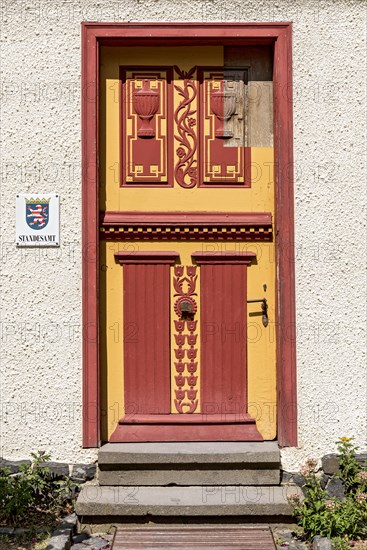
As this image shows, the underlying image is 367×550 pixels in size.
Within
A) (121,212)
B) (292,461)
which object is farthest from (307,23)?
(292,461)

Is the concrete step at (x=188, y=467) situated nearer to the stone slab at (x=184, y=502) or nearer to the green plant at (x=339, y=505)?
the stone slab at (x=184, y=502)

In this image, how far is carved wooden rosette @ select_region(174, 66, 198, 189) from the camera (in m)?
4.96

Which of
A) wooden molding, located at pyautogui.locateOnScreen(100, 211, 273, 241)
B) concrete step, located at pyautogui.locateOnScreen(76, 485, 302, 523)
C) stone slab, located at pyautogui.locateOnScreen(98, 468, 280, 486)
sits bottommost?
concrete step, located at pyautogui.locateOnScreen(76, 485, 302, 523)

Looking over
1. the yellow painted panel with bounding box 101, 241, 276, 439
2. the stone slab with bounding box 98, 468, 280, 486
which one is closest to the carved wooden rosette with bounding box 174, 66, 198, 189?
the yellow painted panel with bounding box 101, 241, 276, 439

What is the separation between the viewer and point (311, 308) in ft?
15.8

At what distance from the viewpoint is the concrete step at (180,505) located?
441 cm

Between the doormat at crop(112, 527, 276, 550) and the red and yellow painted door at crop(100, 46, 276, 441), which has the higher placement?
the red and yellow painted door at crop(100, 46, 276, 441)

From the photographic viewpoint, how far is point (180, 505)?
4.41 metres

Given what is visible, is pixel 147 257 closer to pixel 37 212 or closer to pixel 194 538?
pixel 37 212

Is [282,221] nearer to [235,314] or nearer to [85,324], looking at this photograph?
[235,314]

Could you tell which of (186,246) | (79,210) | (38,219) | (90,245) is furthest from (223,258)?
(38,219)

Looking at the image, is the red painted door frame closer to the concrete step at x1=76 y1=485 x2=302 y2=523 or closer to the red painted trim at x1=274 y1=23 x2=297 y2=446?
the red painted trim at x1=274 y1=23 x2=297 y2=446

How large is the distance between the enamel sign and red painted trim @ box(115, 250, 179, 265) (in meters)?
0.46

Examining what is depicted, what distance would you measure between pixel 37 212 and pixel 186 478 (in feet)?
6.85
